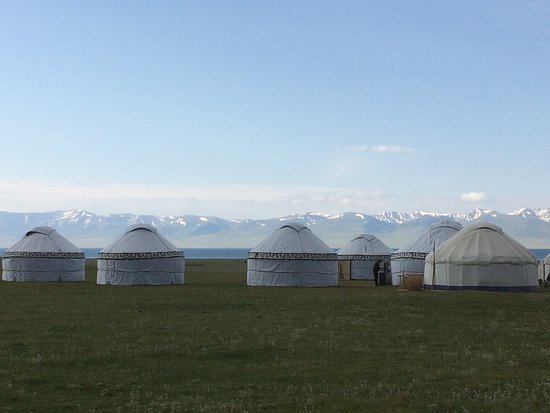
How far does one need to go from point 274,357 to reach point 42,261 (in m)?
35.2

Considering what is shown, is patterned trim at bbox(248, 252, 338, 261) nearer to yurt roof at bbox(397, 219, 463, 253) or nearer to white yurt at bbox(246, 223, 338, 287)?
white yurt at bbox(246, 223, 338, 287)

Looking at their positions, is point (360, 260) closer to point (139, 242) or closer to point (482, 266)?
point (139, 242)

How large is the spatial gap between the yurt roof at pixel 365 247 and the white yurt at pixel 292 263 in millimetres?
14144

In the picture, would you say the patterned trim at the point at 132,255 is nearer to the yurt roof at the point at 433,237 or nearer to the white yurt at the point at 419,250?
the white yurt at the point at 419,250

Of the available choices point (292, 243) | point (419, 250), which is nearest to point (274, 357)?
point (292, 243)

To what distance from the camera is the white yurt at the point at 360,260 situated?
182 ft

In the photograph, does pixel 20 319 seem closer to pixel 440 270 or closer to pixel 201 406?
pixel 201 406

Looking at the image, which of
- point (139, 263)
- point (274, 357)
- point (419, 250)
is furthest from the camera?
point (419, 250)

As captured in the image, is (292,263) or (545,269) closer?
(292,263)

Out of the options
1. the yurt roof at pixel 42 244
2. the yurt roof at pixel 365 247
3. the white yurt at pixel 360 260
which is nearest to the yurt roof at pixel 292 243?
the white yurt at pixel 360 260

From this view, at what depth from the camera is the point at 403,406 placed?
11.2 m

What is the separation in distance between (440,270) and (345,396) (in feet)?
79.8

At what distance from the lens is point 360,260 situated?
55.5m

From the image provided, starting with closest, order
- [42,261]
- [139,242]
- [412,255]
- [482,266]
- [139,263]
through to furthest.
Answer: [482,266]
[139,263]
[139,242]
[412,255]
[42,261]
